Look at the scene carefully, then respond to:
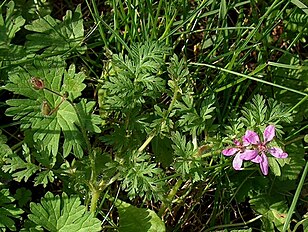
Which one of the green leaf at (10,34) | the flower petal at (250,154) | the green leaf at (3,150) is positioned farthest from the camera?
the green leaf at (10,34)

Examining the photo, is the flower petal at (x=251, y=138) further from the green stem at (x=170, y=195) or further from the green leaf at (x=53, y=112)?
the green leaf at (x=53, y=112)

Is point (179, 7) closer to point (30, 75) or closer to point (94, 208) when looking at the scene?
point (30, 75)

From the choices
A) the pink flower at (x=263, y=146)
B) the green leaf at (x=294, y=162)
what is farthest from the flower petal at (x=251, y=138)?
the green leaf at (x=294, y=162)

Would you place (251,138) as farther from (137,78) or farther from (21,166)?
(21,166)

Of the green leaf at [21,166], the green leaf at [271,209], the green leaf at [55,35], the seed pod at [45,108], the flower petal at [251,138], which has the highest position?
the green leaf at [55,35]


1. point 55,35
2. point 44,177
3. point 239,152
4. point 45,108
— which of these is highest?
point 55,35

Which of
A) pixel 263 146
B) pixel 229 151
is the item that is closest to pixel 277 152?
pixel 263 146
